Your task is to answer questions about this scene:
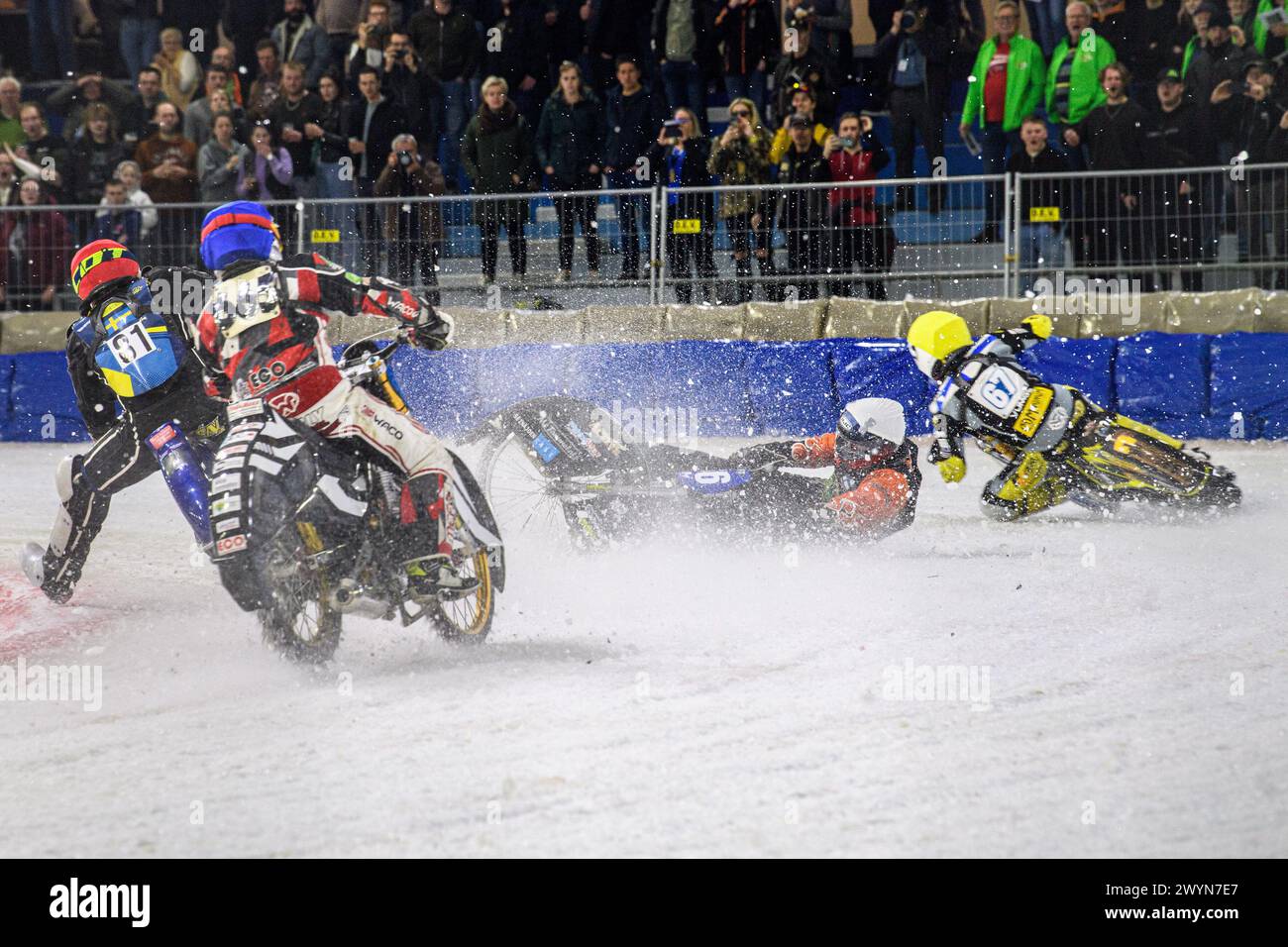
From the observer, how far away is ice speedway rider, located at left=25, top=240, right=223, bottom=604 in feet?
23.3

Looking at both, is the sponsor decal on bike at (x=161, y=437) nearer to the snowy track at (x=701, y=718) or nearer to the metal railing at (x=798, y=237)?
the snowy track at (x=701, y=718)

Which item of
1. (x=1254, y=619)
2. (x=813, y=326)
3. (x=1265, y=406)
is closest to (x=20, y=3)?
(x=813, y=326)

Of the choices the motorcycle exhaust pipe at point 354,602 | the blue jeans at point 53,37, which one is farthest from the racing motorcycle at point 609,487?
the blue jeans at point 53,37

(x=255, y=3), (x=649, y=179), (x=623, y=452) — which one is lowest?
(x=623, y=452)

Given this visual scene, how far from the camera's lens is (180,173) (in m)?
15.0

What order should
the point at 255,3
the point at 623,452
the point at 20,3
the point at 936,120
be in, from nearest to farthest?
the point at 623,452
the point at 936,120
the point at 255,3
the point at 20,3

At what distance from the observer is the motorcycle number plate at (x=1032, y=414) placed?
8984mm

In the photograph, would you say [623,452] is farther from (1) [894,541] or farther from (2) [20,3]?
(2) [20,3]

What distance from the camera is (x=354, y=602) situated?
18.1 feet

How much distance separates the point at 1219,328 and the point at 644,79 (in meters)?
5.92

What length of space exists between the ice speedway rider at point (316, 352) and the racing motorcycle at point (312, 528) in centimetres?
7

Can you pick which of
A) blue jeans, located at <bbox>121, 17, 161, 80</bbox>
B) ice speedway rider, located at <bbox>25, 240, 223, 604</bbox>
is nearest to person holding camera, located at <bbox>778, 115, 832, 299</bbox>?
ice speedway rider, located at <bbox>25, 240, 223, 604</bbox>

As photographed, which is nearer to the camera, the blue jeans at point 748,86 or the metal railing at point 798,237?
the metal railing at point 798,237

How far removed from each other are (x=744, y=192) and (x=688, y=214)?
0.53m
